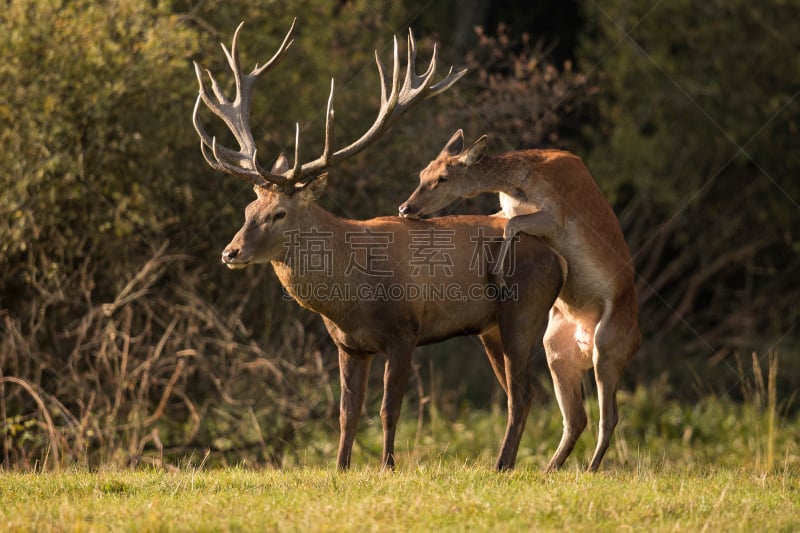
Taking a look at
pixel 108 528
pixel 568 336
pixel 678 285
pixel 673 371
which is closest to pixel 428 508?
pixel 108 528

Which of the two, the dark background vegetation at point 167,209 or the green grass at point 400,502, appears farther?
the dark background vegetation at point 167,209

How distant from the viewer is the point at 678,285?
63.3 feet

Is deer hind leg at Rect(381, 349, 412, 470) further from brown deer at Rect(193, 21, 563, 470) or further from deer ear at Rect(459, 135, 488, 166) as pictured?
deer ear at Rect(459, 135, 488, 166)

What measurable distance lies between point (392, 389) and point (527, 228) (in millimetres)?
1417

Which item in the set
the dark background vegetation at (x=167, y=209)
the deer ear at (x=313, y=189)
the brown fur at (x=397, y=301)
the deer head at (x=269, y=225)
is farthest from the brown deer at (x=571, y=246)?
the dark background vegetation at (x=167, y=209)

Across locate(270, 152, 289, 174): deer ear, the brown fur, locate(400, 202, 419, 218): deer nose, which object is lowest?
the brown fur

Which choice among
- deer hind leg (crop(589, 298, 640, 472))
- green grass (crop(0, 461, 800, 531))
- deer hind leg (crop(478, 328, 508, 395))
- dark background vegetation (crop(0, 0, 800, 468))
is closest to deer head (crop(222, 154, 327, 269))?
green grass (crop(0, 461, 800, 531))

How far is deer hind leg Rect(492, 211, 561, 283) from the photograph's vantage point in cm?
840

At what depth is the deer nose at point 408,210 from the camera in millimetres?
8695

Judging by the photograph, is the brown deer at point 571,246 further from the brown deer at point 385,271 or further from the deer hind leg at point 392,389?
the deer hind leg at point 392,389

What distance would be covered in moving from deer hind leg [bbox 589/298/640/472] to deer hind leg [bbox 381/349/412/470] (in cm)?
134

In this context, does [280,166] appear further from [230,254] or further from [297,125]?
[230,254]

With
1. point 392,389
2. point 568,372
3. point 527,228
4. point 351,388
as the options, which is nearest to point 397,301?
point 392,389

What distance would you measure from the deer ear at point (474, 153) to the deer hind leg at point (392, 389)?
1.50 m
